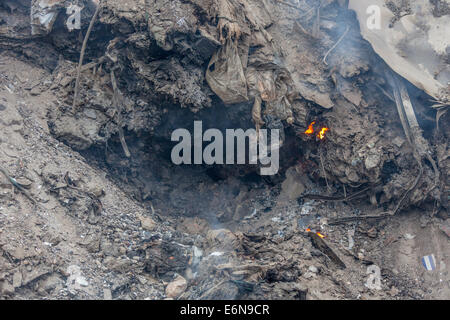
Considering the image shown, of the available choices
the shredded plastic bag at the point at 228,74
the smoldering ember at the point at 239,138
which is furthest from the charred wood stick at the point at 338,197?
the shredded plastic bag at the point at 228,74

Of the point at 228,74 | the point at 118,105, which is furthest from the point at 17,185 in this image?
the point at 228,74

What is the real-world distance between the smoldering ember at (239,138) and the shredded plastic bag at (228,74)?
1.1 inches

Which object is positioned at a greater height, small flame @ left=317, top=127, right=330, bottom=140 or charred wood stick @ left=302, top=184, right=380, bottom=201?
small flame @ left=317, top=127, right=330, bottom=140

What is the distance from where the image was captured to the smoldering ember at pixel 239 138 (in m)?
4.02

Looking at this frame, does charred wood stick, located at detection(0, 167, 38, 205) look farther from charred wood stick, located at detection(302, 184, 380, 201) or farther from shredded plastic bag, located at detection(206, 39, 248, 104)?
charred wood stick, located at detection(302, 184, 380, 201)

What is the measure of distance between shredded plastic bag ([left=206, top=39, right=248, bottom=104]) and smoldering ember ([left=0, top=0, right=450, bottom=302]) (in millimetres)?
28

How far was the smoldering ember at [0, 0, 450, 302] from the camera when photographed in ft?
13.2

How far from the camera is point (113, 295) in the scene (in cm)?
362

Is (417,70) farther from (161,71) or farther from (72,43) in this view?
(72,43)

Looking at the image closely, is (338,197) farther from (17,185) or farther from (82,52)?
(82,52)

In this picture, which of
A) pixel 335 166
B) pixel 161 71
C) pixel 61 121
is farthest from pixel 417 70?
pixel 61 121

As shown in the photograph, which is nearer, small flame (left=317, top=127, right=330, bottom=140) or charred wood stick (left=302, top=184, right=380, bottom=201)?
charred wood stick (left=302, top=184, right=380, bottom=201)

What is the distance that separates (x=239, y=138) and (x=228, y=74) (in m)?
1.03

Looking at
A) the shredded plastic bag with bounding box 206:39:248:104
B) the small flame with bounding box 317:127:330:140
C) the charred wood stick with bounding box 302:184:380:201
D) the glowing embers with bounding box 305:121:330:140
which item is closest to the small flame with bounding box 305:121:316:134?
the glowing embers with bounding box 305:121:330:140
